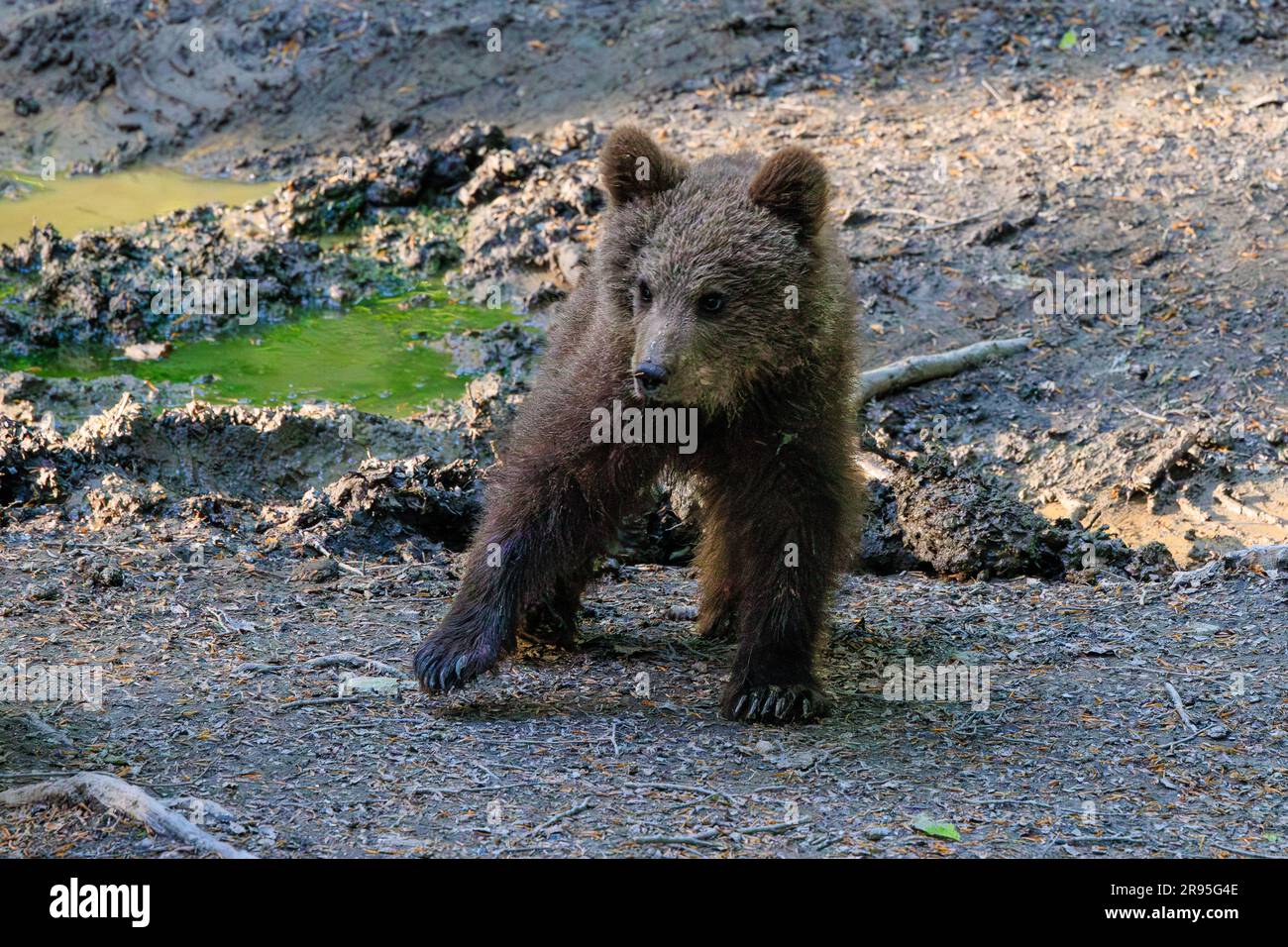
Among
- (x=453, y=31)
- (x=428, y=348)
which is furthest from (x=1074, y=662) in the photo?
(x=453, y=31)

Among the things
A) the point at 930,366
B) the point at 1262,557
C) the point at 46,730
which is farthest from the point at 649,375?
the point at 930,366

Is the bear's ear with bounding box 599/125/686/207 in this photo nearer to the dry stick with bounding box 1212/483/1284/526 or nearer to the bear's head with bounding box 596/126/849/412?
the bear's head with bounding box 596/126/849/412

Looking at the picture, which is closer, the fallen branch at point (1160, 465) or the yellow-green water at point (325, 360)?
the fallen branch at point (1160, 465)

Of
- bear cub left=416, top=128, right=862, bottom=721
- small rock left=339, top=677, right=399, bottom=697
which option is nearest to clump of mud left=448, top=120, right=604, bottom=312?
bear cub left=416, top=128, right=862, bottom=721

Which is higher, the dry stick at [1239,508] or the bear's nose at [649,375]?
the bear's nose at [649,375]

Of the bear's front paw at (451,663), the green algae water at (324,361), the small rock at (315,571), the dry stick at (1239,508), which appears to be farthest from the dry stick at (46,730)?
the dry stick at (1239,508)

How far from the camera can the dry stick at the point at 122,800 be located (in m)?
3.89

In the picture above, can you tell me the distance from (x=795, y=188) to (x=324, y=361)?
221 inches

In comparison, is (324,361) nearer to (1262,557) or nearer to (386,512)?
(386,512)

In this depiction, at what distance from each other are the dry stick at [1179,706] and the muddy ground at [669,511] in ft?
0.15

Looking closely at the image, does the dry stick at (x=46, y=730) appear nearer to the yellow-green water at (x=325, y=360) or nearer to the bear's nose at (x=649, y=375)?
the bear's nose at (x=649, y=375)

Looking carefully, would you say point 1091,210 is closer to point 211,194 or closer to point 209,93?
point 211,194

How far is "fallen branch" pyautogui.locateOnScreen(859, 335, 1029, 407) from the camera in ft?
29.8

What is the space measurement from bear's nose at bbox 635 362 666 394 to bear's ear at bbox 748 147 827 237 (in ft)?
2.98
